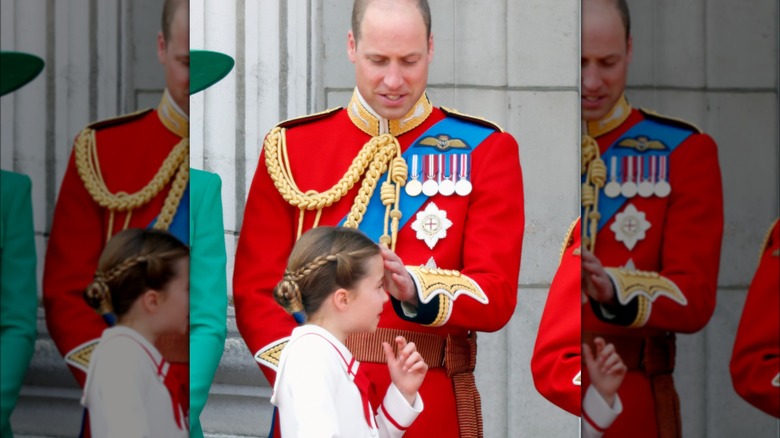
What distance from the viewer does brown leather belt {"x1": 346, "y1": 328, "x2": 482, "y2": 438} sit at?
9.81ft

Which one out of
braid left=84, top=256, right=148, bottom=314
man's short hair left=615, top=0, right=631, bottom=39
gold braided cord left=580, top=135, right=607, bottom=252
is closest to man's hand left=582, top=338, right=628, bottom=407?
gold braided cord left=580, top=135, right=607, bottom=252

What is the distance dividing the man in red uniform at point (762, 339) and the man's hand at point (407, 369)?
1.37 metres

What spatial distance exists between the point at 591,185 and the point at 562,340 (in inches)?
50.7

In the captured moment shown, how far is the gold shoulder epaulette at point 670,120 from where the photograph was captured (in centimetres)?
173

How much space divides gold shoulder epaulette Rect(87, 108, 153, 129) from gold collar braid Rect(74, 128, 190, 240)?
2cm

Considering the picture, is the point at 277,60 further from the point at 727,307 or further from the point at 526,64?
the point at 727,307

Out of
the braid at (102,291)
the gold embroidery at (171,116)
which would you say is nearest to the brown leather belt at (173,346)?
the braid at (102,291)

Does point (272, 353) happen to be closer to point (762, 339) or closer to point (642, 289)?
point (642, 289)

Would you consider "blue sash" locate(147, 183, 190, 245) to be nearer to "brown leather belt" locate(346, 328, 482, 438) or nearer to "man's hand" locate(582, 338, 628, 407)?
"man's hand" locate(582, 338, 628, 407)

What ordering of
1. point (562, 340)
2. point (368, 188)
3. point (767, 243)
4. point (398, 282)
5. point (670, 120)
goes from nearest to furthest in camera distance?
point (767, 243), point (670, 120), point (398, 282), point (368, 188), point (562, 340)

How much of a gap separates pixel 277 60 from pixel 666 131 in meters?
1.71

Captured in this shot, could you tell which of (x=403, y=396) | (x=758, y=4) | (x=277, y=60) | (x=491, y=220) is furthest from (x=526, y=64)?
(x=758, y=4)

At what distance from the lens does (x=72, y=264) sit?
1.78m

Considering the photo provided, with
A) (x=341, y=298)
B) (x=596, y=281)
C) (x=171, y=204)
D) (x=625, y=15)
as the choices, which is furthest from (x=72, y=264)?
(x=341, y=298)
